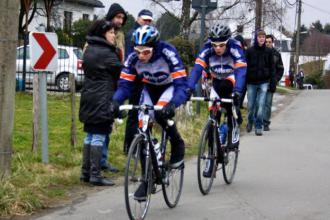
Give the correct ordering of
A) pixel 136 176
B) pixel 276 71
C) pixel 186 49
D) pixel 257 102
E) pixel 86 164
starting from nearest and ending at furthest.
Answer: pixel 136 176
pixel 86 164
pixel 257 102
pixel 276 71
pixel 186 49

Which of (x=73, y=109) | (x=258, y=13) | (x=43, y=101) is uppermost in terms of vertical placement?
(x=258, y=13)

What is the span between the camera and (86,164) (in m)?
8.20

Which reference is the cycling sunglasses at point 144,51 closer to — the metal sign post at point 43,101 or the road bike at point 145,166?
the road bike at point 145,166

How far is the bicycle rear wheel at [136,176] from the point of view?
595 centimetres

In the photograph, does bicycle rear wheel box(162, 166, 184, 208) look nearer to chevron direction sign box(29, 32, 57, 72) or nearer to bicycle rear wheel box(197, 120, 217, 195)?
bicycle rear wheel box(197, 120, 217, 195)

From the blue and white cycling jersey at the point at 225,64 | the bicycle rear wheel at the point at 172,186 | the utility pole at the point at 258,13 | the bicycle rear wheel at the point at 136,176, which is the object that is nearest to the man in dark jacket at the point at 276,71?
the blue and white cycling jersey at the point at 225,64

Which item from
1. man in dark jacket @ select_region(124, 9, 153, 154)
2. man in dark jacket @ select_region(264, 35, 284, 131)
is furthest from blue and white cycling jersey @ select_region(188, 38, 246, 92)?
man in dark jacket @ select_region(264, 35, 284, 131)

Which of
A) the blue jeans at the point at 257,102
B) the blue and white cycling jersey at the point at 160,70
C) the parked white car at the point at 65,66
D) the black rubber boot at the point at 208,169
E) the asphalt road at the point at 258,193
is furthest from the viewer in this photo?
the parked white car at the point at 65,66

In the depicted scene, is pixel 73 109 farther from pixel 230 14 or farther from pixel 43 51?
pixel 230 14

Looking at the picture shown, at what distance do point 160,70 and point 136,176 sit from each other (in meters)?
1.16

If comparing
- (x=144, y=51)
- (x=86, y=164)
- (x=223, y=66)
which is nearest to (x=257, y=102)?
(x=223, y=66)

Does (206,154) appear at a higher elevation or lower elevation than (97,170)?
higher

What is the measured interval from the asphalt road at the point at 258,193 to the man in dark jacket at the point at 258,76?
1465 millimetres

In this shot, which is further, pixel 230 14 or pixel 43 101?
pixel 230 14
